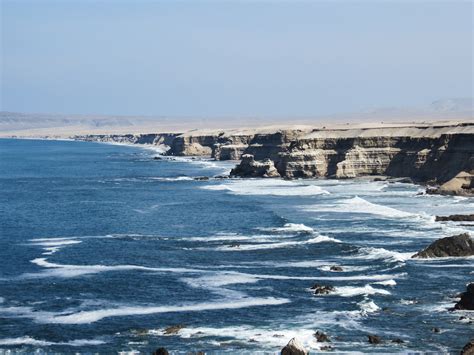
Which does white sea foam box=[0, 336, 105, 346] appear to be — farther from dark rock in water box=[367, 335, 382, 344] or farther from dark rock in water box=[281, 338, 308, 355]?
dark rock in water box=[367, 335, 382, 344]

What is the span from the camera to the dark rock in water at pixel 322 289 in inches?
2003

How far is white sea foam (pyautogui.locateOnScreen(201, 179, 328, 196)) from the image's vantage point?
112m

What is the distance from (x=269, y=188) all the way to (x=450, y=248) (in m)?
60.8

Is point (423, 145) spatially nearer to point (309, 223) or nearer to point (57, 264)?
point (309, 223)

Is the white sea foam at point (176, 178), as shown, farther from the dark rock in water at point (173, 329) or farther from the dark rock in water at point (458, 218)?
the dark rock in water at point (173, 329)

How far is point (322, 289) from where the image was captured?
51.1 metres

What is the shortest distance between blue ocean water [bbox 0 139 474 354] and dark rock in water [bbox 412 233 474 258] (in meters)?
1.13

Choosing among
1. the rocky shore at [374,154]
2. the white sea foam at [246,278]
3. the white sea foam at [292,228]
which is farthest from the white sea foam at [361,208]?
the white sea foam at [246,278]

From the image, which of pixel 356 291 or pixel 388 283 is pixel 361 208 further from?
pixel 356 291

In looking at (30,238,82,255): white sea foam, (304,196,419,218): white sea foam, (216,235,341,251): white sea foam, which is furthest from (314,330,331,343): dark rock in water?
(304,196,419,218): white sea foam

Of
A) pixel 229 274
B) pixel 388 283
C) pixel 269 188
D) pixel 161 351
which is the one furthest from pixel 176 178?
pixel 161 351

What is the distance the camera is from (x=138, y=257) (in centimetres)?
6412

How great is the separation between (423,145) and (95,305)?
282ft

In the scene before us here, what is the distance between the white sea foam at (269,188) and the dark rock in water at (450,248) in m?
47.8
